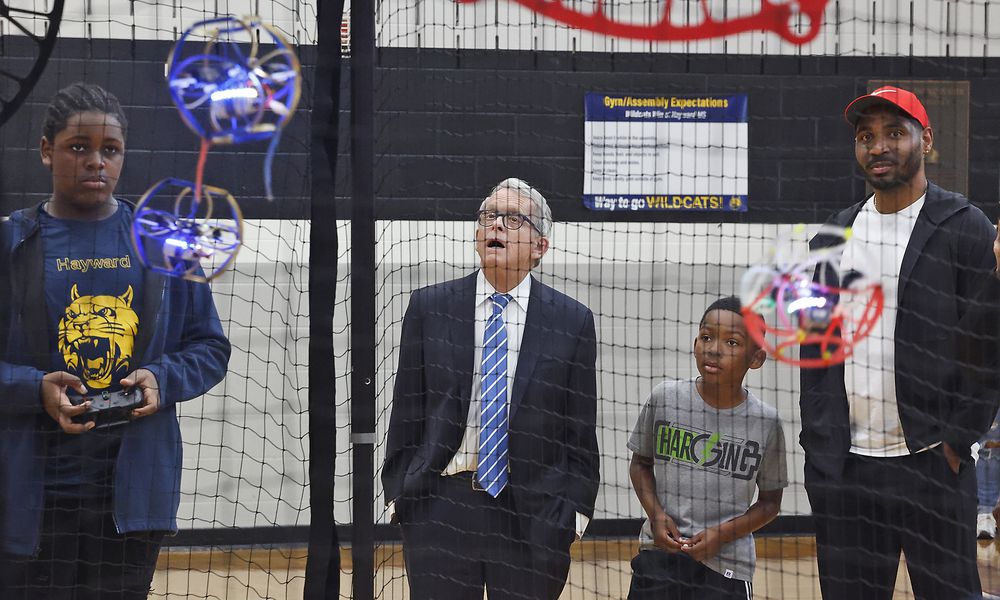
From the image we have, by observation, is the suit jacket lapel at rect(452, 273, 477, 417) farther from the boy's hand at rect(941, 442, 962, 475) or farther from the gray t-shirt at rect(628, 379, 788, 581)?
the boy's hand at rect(941, 442, 962, 475)

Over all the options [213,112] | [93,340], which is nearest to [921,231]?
[213,112]

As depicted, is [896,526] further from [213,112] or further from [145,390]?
[213,112]

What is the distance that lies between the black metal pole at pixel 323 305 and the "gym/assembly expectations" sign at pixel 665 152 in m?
1.55

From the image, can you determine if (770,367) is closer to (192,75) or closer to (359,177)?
(359,177)

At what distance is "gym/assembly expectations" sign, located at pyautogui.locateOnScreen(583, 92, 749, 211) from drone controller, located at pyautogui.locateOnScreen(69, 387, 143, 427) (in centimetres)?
208

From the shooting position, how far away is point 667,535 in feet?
8.25

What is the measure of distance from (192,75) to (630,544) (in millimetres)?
2398

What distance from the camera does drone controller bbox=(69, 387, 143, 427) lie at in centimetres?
235

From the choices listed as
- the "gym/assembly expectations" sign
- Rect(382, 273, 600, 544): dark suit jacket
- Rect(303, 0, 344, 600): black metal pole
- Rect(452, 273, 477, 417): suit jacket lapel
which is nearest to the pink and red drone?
Rect(382, 273, 600, 544): dark suit jacket

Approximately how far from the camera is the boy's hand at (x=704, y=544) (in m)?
2.48

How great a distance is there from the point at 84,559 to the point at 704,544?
149 centimetres

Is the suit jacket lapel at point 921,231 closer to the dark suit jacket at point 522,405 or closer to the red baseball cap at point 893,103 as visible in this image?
the red baseball cap at point 893,103

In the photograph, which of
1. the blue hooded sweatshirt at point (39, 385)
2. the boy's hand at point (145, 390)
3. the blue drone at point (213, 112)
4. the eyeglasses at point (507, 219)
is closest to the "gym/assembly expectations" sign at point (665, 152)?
the eyeglasses at point (507, 219)

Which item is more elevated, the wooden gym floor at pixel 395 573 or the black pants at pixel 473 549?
the black pants at pixel 473 549
